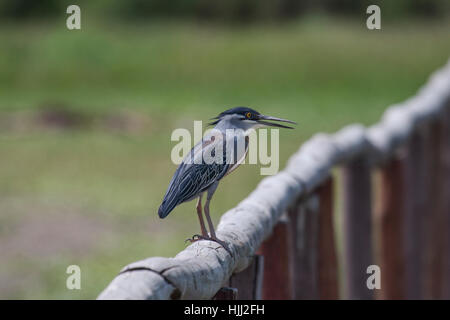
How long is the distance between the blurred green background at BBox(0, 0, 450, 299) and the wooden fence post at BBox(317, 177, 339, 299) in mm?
2643

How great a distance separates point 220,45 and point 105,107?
441 cm

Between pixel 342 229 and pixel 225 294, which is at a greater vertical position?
pixel 342 229

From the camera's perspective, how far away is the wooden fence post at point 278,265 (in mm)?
2561

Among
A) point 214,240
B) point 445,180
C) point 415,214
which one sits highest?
point 445,180

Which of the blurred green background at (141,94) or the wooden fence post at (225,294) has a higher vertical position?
the blurred green background at (141,94)

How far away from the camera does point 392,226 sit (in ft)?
14.8

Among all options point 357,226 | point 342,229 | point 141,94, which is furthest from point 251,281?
point 141,94

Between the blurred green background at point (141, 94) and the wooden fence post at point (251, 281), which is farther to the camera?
the blurred green background at point (141, 94)

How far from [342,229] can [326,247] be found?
599 millimetres

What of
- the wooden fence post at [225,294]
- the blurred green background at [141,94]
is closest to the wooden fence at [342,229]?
the wooden fence post at [225,294]

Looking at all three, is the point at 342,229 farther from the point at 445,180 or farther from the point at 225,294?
the point at 225,294

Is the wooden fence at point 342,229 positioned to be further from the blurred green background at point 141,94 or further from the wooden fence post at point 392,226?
the blurred green background at point 141,94
